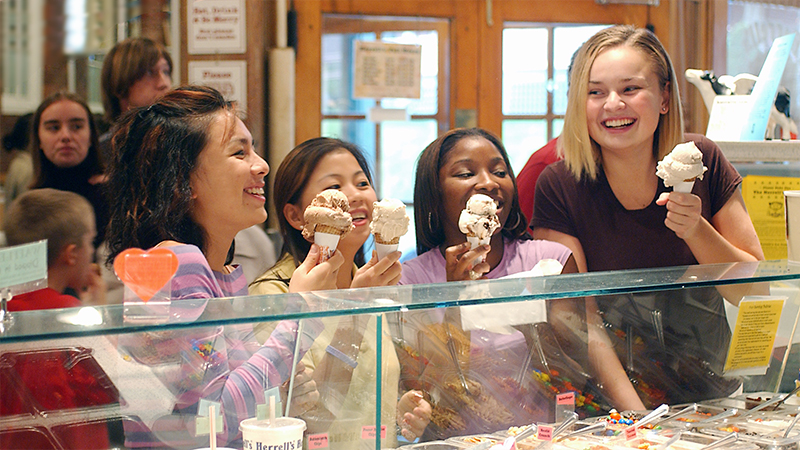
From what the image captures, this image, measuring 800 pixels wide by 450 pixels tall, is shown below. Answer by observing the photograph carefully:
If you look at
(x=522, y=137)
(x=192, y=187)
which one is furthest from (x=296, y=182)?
(x=522, y=137)

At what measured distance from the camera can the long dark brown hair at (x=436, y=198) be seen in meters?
2.24

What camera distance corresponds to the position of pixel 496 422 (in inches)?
59.1

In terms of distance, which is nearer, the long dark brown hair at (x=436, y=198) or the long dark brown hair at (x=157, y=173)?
the long dark brown hair at (x=157, y=173)

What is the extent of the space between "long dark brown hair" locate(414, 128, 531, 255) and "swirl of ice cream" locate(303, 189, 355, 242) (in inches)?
22.4

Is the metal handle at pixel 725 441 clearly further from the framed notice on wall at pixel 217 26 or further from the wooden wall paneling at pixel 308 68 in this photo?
the framed notice on wall at pixel 217 26

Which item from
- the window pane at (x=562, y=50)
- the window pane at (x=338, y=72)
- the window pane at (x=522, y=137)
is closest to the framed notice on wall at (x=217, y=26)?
the window pane at (x=338, y=72)

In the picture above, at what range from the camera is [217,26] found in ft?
12.1

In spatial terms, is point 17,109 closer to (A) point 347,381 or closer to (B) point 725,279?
(A) point 347,381

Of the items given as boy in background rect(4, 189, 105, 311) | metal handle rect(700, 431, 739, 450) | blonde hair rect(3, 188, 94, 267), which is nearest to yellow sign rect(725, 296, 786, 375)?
metal handle rect(700, 431, 739, 450)

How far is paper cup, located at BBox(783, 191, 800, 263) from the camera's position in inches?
73.9

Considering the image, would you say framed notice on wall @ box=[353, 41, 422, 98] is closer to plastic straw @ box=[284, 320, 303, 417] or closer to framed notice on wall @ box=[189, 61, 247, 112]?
framed notice on wall @ box=[189, 61, 247, 112]

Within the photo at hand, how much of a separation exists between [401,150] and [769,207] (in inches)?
78.8

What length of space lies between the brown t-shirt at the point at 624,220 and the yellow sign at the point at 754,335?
0.41 meters

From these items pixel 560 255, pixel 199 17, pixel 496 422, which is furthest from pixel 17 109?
pixel 496 422
